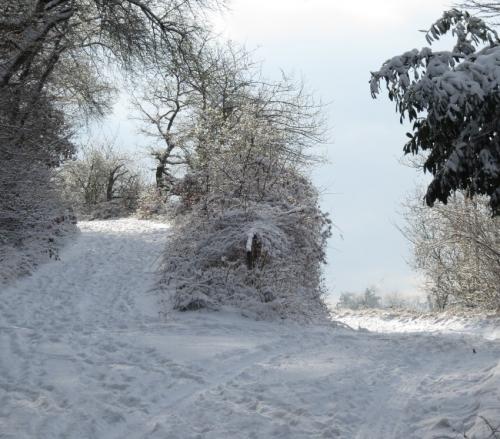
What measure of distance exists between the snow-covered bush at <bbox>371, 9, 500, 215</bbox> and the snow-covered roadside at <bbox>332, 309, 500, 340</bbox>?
8.13 metres

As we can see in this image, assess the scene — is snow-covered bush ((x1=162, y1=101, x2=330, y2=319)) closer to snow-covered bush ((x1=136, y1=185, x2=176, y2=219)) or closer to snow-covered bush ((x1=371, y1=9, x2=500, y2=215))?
snow-covered bush ((x1=371, y1=9, x2=500, y2=215))

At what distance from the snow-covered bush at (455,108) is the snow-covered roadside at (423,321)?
8.13 m

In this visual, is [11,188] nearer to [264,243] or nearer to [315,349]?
[264,243]

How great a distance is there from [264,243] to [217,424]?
5753 mm

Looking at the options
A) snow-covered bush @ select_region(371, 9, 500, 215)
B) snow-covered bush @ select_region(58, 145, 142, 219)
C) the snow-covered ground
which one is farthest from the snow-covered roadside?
snow-covered bush @ select_region(58, 145, 142, 219)

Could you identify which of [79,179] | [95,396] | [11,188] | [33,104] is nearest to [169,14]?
[33,104]

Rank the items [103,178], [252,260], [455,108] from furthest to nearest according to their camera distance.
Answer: [103,178] < [252,260] < [455,108]

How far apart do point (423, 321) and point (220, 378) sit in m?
10.9

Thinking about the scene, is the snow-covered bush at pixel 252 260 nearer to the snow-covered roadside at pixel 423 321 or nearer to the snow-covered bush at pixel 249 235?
the snow-covered bush at pixel 249 235

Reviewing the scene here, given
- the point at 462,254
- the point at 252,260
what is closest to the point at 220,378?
the point at 252,260

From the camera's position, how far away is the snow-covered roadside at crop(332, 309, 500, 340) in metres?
13.0

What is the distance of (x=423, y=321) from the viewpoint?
49.6 ft

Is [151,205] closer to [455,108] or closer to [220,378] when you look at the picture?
[220,378]

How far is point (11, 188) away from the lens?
1205 cm
